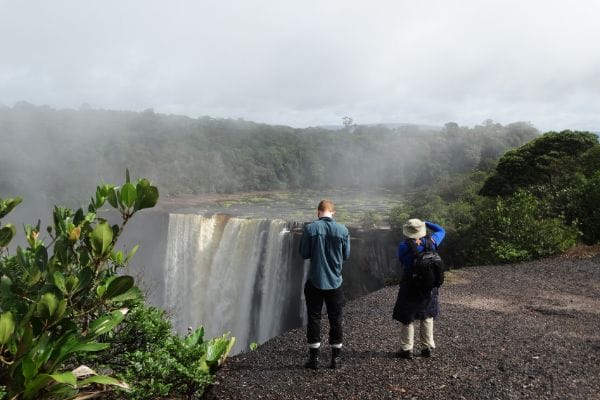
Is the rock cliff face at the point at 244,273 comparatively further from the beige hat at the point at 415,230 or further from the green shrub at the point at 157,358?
the beige hat at the point at 415,230

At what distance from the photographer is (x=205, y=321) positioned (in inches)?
656

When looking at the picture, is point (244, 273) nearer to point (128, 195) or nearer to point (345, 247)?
point (345, 247)

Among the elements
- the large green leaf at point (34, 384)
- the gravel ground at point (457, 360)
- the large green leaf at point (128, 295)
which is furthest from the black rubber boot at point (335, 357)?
the large green leaf at point (34, 384)

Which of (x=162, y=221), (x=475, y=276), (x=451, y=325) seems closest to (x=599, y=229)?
(x=475, y=276)

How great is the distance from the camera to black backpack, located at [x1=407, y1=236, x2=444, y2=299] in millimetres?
3773

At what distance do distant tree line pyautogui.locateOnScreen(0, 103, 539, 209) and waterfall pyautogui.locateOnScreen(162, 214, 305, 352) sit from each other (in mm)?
13537

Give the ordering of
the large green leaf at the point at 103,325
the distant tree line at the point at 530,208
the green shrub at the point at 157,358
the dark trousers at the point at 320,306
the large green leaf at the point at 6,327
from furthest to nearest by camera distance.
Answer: the distant tree line at the point at 530,208 < the dark trousers at the point at 320,306 < the green shrub at the point at 157,358 < the large green leaf at the point at 103,325 < the large green leaf at the point at 6,327

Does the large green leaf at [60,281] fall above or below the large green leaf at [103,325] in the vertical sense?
above

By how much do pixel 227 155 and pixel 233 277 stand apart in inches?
879

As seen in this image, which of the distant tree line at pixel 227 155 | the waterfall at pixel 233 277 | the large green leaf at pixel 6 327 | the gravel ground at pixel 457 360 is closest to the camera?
the large green leaf at pixel 6 327

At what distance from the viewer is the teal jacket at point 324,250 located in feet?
12.3

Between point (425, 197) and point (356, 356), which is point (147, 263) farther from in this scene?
point (356, 356)

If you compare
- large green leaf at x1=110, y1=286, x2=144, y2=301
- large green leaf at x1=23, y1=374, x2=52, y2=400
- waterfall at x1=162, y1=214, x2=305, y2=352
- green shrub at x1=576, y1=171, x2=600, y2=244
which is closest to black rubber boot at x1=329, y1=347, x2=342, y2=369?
large green leaf at x1=110, y1=286, x2=144, y2=301

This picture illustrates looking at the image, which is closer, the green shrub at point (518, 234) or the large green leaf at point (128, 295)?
the large green leaf at point (128, 295)
